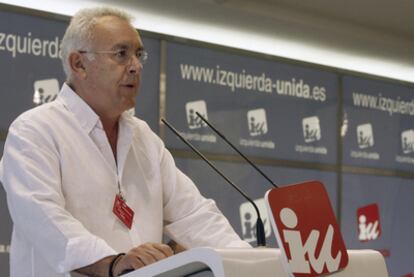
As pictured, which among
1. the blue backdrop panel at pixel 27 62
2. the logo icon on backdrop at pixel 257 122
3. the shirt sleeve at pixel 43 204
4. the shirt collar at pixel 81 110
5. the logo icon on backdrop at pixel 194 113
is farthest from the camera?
the logo icon on backdrop at pixel 257 122

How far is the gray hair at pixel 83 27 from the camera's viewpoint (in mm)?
2393

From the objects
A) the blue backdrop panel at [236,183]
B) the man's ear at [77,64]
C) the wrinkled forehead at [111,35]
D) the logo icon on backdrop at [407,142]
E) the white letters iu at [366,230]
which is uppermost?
the wrinkled forehead at [111,35]

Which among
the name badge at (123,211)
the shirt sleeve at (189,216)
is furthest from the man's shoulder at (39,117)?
the shirt sleeve at (189,216)

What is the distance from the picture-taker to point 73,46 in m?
2.43

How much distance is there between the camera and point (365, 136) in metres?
5.89

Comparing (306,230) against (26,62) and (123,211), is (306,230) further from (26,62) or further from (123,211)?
(26,62)

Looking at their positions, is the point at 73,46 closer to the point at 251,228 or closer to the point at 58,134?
the point at 58,134

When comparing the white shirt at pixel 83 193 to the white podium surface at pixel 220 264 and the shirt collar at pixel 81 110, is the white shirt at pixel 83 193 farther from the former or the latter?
the white podium surface at pixel 220 264

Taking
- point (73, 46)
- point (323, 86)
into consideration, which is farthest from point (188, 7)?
point (73, 46)

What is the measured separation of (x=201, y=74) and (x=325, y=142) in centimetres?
111

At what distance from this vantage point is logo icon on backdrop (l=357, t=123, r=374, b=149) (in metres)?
A: 5.86

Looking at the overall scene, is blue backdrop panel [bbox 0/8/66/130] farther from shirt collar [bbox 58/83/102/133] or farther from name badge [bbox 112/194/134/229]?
name badge [bbox 112/194/134/229]

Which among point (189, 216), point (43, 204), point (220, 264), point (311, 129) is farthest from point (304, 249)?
point (311, 129)

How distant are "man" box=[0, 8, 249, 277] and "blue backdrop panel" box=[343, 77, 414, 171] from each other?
3480mm
